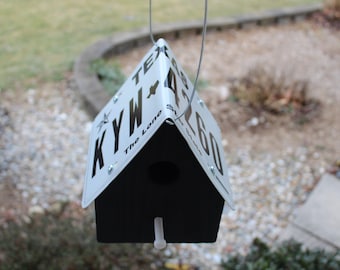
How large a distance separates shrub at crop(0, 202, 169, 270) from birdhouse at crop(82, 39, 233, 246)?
1.23 metres

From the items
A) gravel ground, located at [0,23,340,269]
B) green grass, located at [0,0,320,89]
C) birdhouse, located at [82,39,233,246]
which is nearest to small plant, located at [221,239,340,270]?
gravel ground, located at [0,23,340,269]

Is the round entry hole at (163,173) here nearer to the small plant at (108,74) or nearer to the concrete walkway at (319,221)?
the concrete walkway at (319,221)

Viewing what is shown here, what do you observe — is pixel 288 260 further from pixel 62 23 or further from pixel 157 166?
pixel 62 23

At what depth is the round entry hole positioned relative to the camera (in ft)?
4.34

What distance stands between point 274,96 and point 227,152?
0.90 m

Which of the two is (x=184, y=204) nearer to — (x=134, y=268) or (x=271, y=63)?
(x=134, y=268)

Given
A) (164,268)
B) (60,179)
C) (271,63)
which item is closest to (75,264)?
(164,268)

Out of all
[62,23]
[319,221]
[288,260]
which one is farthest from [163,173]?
[62,23]

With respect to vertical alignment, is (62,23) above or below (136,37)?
above

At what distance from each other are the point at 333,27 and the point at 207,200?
19.9ft

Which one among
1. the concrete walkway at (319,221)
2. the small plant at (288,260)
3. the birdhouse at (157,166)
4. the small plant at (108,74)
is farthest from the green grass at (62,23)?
the birdhouse at (157,166)

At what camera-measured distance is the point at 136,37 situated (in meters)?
5.49

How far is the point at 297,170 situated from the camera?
3883mm

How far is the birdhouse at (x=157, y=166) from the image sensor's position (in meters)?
1.20
